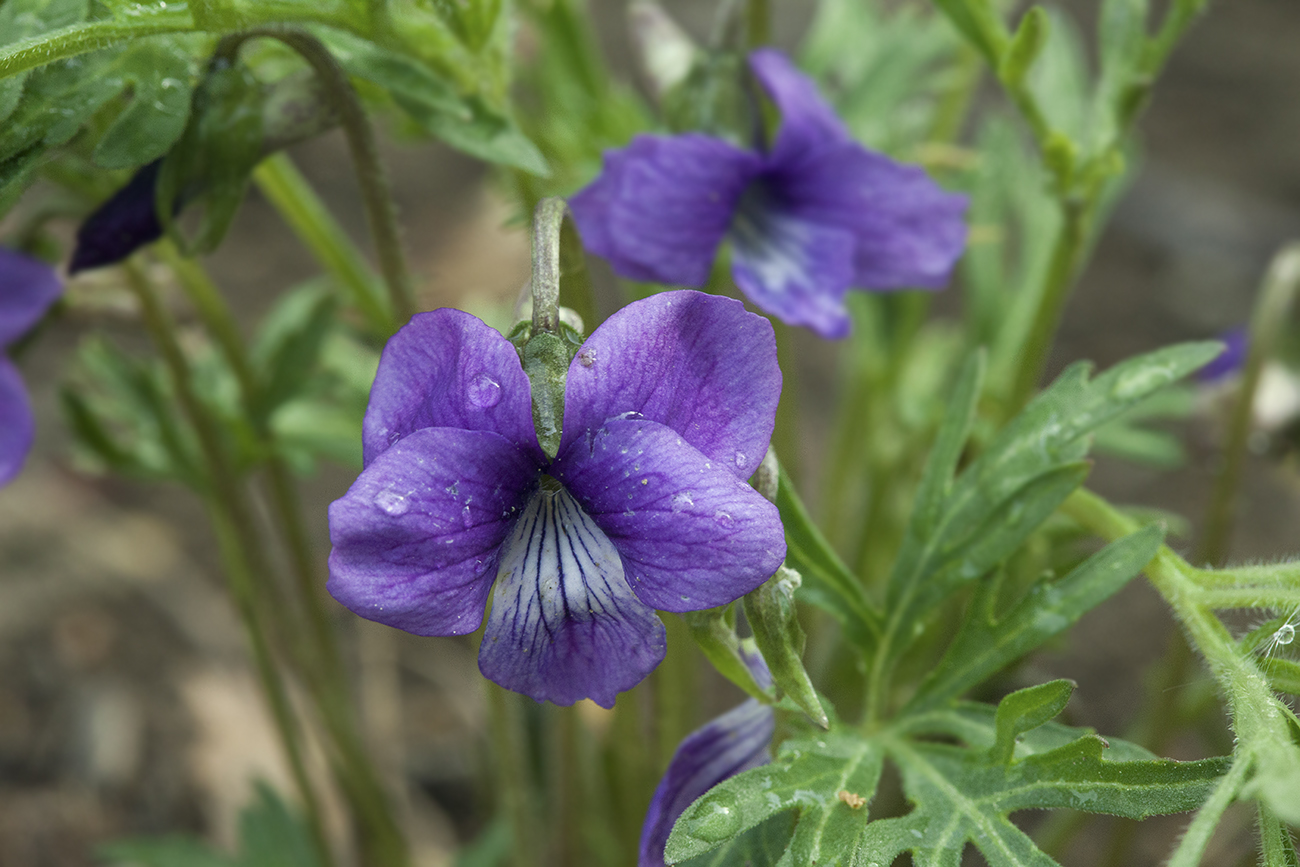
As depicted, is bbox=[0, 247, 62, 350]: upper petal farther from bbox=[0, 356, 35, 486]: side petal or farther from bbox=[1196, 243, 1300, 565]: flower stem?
bbox=[1196, 243, 1300, 565]: flower stem

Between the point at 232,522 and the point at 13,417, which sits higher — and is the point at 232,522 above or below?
below

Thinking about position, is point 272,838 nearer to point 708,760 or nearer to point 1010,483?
point 708,760

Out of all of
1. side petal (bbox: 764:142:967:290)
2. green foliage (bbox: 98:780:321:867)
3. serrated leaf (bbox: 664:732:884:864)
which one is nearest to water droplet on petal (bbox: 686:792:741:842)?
serrated leaf (bbox: 664:732:884:864)

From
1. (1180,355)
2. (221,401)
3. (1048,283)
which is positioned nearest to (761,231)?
(1048,283)

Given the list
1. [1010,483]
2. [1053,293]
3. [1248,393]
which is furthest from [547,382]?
[1248,393]

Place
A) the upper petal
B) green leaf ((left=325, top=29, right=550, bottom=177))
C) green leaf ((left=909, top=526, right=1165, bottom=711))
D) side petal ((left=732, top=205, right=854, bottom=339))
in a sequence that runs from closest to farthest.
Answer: green leaf ((left=909, top=526, right=1165, bottom=711)), green leaf ((left=325, top=29, right=550, bottom=177)), side petal ((left=732, top=205, right=854, bottom=339)), the upper petal

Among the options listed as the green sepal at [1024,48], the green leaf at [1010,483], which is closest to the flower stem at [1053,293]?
the green sepal at [1024,48]

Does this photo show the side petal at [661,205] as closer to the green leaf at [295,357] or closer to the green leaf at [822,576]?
the green leaf at [822,576]

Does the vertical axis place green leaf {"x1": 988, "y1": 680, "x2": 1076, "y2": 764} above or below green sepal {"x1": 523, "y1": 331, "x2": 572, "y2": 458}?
below
